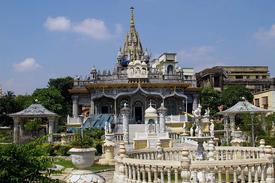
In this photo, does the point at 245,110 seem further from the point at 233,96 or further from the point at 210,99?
the point at 210,99

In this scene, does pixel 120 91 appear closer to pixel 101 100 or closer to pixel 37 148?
pixel 101 100

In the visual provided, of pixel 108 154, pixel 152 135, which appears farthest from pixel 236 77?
pixel 108 154

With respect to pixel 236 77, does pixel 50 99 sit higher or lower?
lower

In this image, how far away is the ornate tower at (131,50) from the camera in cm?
6550

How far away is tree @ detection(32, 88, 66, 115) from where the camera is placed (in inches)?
2332

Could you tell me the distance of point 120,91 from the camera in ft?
182

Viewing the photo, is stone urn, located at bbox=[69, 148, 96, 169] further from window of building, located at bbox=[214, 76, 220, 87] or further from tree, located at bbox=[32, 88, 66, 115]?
window of building, located at bbox=[214, 76, 220, 87]

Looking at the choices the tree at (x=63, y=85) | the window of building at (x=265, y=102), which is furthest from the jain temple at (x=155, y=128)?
the tree at (x=63, y=85)

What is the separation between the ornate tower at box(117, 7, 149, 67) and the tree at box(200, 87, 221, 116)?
33.1 feet

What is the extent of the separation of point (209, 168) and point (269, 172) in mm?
1868

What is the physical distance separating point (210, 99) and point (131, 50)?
1414 cm

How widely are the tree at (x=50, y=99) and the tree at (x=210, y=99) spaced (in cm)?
2084

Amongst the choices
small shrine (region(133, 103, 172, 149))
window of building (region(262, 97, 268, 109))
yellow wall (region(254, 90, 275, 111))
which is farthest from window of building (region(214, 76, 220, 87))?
small shrine (region(133, 103, 172, 149))

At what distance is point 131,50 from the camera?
67.2 meters
